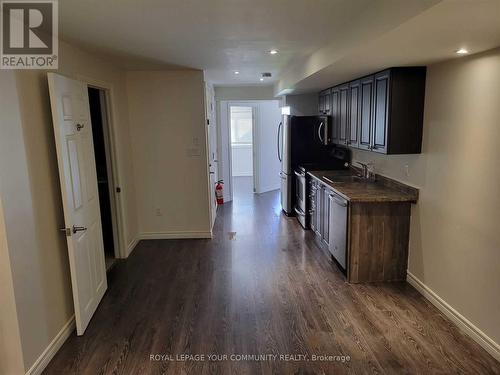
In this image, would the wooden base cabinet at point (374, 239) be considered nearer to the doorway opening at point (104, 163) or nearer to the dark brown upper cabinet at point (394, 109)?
the dark brown upper cabinet at point (394, 109)

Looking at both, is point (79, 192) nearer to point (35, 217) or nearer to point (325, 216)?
point (35, 217)

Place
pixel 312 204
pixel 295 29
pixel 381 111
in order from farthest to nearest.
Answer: pixel 312 204
pixel 381 111
pixel 295 29

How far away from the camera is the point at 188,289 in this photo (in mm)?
3568

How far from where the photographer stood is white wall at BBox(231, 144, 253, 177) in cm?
1102

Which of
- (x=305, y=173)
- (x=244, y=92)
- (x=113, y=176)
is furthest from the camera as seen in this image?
(x=244, y=92)

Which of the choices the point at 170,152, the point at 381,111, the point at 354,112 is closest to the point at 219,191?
the point at 170,152

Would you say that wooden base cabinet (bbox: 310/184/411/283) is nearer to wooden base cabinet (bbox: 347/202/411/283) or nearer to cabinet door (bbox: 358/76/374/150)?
wooden base cabinet (bbox: 347/202/411/283)

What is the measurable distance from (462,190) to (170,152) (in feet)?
11.7

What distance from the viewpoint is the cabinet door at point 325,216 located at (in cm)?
423

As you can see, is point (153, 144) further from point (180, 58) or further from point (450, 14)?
point (450, 14)

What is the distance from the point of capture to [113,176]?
4332mm

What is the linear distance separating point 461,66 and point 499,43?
1.67 feet

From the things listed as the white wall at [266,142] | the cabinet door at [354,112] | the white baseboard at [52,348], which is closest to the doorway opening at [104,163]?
the white baseboard at [52,348]

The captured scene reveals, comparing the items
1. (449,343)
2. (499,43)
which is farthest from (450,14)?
(449,343)
